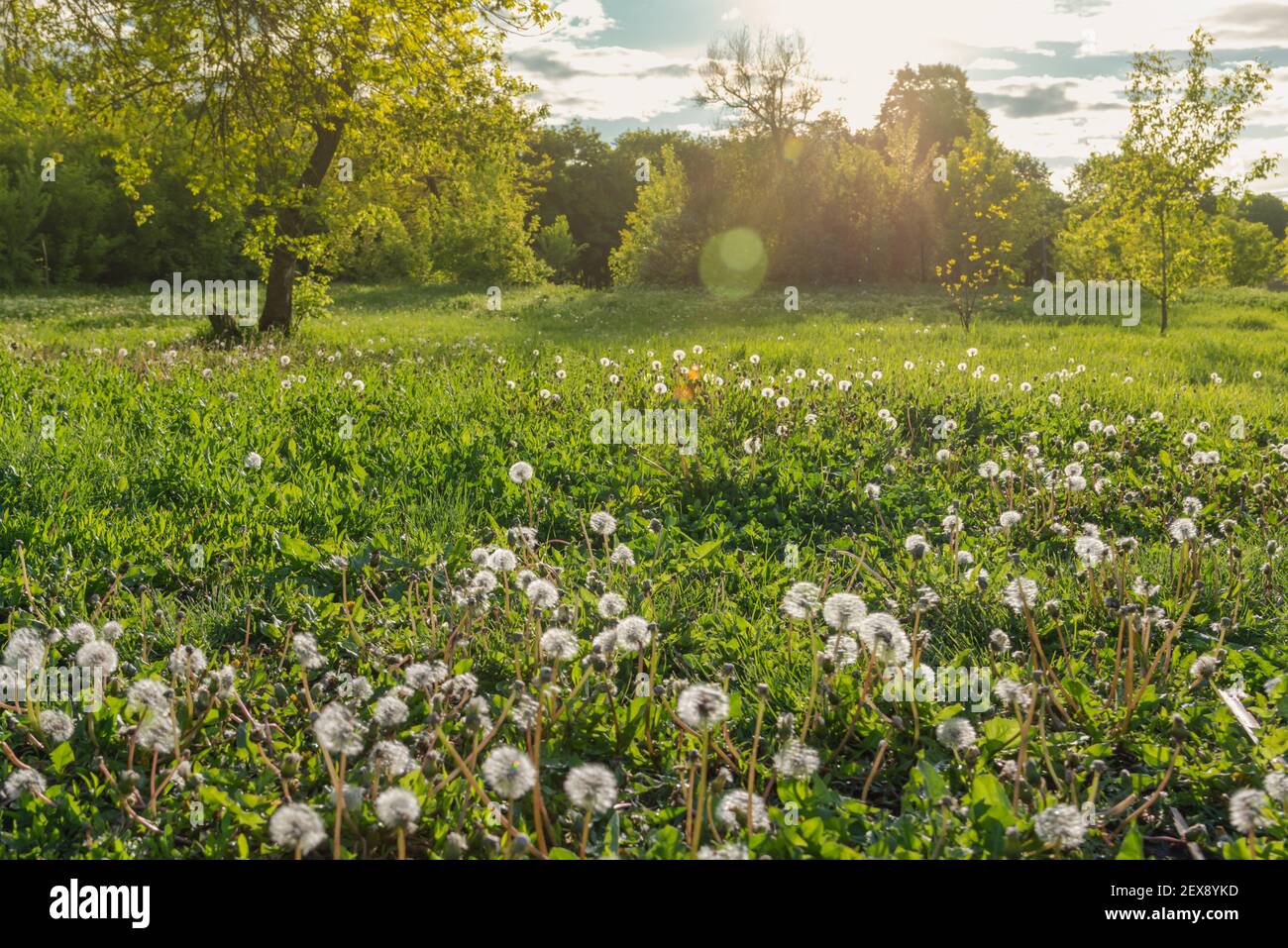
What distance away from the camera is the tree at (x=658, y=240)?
36688 mm

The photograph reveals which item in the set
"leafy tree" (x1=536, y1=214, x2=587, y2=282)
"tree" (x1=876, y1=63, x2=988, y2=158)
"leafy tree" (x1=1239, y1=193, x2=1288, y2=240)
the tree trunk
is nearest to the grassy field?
the tree trunk

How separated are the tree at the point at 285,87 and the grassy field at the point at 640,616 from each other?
3.27 m

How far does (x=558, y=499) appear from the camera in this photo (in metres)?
5.06

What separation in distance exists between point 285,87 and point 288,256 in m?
5.09

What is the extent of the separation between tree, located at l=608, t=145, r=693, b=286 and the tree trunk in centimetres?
2288

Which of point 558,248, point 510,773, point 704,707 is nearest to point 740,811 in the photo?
point 704,707

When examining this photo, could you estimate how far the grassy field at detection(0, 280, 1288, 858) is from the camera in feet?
7.73

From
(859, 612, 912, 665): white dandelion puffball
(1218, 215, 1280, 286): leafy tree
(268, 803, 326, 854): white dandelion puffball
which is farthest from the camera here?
(1218, 215, 1280, 286): leafy tree

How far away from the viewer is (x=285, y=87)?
9.27 meters

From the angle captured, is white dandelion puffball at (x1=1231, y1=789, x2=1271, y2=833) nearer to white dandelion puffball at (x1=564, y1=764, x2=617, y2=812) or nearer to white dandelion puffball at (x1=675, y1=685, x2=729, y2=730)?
white dandelion puffball at (x1=675, y1=685, x2=729, y2=730)

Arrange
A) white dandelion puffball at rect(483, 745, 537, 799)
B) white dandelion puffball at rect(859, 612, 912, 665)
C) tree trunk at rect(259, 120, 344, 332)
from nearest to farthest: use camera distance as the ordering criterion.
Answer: white dandelion puffball at rect(483, 745, 537, 799) → white dandelion puffball at rect(859, 612, 912, 665) → tree trunk at rect(259, 120, 344, 332)

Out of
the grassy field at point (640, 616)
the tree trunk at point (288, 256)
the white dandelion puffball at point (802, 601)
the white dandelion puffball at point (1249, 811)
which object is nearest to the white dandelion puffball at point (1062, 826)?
the grassy field at point (640, 616)
